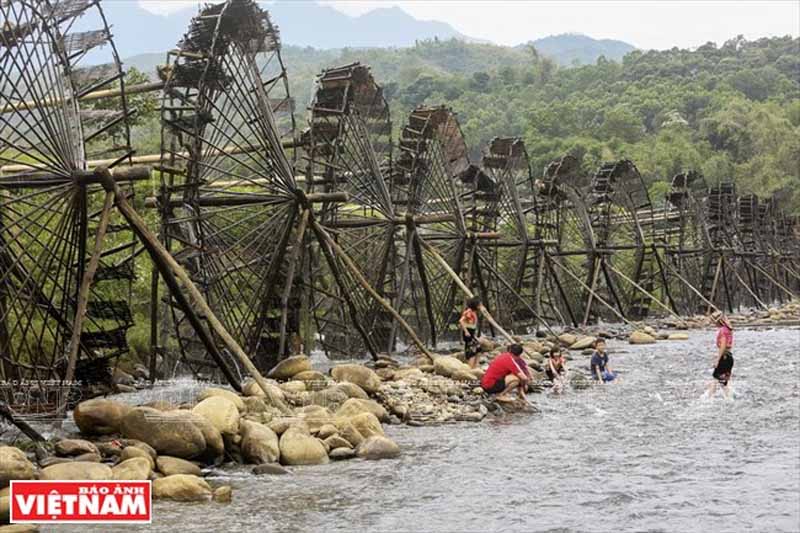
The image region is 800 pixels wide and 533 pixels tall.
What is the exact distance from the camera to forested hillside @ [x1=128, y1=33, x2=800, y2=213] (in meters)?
100

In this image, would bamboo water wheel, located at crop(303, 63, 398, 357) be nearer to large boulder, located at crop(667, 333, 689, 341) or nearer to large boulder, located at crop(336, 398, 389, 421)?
large boulder, located at crop(336, 398, 389, 421)

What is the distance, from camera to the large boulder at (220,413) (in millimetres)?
14625

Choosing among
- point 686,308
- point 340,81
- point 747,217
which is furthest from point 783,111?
point 340,81

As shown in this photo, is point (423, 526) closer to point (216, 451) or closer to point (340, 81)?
point (216, 451)

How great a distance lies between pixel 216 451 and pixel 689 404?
11308mm

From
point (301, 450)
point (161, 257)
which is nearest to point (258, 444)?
point (301, 450)

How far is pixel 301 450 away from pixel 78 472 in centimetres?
362

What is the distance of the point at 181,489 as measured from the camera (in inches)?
488

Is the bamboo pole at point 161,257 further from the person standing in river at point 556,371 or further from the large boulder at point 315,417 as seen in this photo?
the person standing in river at point 556,371

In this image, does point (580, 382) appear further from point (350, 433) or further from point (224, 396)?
point (224, 396)

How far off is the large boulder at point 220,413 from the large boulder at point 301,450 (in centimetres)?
75

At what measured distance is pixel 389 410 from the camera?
18.9 meters

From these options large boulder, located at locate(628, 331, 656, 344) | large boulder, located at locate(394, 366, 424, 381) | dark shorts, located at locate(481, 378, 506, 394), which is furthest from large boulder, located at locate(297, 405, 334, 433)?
large boulder, located at locate(628, 331, 656, 344)

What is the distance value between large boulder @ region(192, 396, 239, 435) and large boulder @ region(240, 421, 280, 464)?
19 cm
